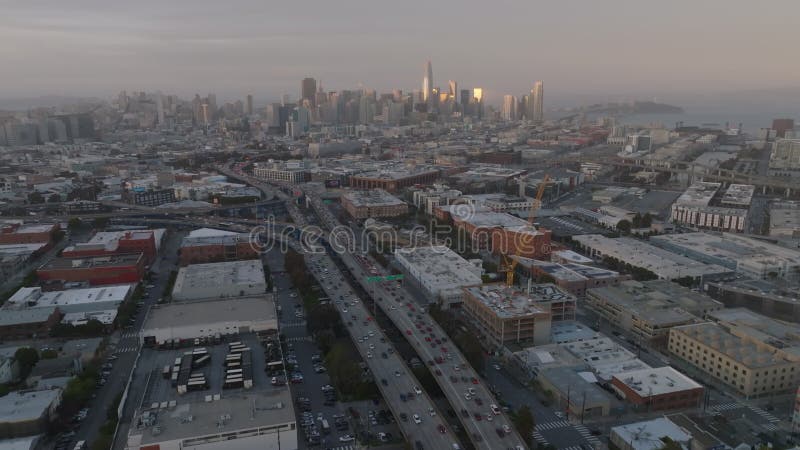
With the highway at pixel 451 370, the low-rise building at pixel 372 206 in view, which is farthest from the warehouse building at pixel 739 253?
the low-rise building at pixel 372 206

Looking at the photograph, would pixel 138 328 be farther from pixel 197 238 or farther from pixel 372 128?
pixel 372 128

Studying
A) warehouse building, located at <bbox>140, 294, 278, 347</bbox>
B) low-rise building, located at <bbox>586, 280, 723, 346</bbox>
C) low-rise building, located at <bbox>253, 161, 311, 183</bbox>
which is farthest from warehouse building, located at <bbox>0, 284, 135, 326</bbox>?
low-rise building, located at <bbox>253, 161, 311, 183</bbox>

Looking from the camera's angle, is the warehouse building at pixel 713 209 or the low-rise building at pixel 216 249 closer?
the low-rise building at pixel 216 249

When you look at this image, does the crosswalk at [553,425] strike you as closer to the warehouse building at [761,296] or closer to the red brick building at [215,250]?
the warehouse building at [761,296]

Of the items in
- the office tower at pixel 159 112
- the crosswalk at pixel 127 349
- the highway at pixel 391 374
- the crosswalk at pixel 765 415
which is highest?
the office tower at pixel 159 112

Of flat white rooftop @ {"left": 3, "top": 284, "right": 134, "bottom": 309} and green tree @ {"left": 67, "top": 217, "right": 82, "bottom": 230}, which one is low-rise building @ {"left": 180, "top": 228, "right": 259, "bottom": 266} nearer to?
flat white rooftop @ {"left": 3, "top": 284, "right": 134, "bottom": 309}

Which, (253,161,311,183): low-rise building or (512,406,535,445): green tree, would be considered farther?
(253,161,311,183): low-rise building
